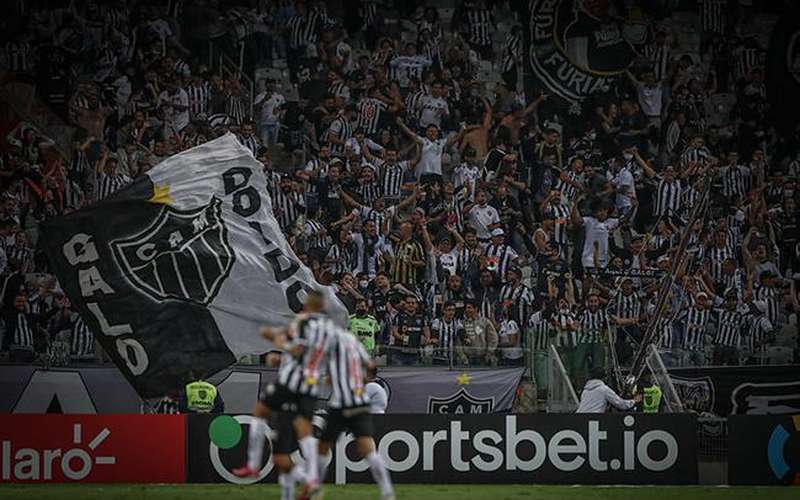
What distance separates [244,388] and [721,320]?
367 inches

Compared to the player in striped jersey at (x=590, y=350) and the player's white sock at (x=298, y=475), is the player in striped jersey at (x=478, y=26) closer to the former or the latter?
the player in striped jersey at (x=590, y=350)

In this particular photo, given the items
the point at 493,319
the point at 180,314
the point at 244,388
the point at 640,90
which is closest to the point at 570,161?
the point at 640,90

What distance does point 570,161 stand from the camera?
29516 mm

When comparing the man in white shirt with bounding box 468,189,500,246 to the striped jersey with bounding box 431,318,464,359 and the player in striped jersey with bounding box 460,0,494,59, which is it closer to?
the striped jersey with bounding box 431,318,464,359

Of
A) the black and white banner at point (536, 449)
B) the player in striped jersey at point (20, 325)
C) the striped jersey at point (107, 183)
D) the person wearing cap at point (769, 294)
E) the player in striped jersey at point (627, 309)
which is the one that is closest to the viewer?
the black and white banner at point (536, 449)

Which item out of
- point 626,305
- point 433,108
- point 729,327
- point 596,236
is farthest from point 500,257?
point 729,327

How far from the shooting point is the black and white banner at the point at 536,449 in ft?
72.2

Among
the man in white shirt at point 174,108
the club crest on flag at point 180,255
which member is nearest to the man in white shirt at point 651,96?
the man in white shirt at point 174,108

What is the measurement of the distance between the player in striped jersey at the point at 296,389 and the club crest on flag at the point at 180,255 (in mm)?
5114

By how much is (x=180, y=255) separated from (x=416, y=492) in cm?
492

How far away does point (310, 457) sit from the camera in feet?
48.7

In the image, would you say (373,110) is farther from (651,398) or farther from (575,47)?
(651,398)

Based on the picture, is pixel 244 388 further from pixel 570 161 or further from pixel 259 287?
pixel 570 161

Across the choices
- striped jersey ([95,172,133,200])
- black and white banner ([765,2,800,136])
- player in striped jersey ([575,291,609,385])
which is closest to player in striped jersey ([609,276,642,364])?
player in striped jersey ([575,291,609,385])
